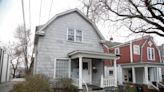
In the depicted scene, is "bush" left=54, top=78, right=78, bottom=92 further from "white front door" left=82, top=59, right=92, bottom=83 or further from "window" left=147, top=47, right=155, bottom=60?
"window" left=147, top=47, right=155, bottom=60

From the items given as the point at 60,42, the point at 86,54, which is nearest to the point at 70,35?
the point at 60,42

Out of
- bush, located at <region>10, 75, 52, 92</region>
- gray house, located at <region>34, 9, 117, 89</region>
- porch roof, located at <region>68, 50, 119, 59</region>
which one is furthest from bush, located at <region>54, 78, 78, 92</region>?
porch roof, located at <region>68, 50, 119, 59</region>

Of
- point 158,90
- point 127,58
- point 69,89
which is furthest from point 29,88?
point 127,58

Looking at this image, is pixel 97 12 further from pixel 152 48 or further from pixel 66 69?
pixel 152 48

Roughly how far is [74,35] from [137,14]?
5631 millimetres

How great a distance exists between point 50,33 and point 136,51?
14855 millimetres

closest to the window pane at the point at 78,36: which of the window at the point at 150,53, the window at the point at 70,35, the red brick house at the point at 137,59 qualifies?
the window at the point at 70,35

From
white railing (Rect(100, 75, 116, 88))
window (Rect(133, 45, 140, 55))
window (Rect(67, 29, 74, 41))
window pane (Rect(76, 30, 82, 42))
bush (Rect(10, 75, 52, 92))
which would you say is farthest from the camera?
window (Rect(133, 45, 140, 55))

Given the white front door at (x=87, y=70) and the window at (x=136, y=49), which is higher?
the window at (x=136, y=49)

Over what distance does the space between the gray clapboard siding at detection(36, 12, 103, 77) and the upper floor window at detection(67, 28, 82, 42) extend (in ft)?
1.04

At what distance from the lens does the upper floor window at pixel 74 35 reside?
578 inches

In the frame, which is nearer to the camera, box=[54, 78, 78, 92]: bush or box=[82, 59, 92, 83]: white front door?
box=[54, 78, 78, 92]: bush

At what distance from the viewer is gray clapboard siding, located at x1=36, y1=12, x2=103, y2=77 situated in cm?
1311

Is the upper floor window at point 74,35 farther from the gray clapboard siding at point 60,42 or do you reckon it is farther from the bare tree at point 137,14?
the bare tree at point 137,14
